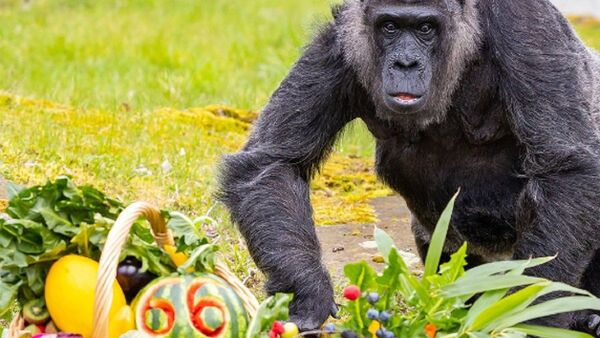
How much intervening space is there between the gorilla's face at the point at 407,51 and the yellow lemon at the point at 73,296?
1466 millimetres

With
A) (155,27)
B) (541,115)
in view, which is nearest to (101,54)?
(155,27)

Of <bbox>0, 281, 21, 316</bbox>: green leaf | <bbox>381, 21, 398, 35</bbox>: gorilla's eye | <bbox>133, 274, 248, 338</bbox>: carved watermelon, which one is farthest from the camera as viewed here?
<bbox>381, 21, 398, 35</bbox>: gorilla's eye

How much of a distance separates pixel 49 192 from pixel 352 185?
3466mm

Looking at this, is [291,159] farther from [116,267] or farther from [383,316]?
[116,267]

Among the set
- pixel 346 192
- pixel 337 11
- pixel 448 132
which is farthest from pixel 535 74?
pixel 346 192

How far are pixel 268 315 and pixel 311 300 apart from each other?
26.3 inches

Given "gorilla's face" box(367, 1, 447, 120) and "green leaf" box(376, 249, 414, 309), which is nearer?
"green leaf" box(376, 249, 414, 309)

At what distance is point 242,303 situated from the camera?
3.83 m

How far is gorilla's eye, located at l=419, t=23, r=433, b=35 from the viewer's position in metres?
4.69

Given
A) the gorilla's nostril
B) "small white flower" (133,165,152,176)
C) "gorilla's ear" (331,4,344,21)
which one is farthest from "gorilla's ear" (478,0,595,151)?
"small white flower" (133,165,152,176)

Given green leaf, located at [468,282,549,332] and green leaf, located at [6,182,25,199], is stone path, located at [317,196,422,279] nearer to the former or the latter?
green leaf, located at [468,282,549,332]

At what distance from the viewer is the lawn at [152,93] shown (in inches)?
259

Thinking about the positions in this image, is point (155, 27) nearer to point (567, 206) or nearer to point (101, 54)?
point (101, 54)

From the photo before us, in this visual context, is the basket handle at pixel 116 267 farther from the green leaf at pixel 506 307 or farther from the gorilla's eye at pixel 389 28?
the gorilla's eye at pixel 389 28
